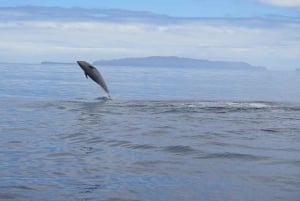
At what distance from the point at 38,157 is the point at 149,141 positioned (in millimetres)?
3641

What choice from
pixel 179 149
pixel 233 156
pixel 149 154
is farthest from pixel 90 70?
pixel 233 156

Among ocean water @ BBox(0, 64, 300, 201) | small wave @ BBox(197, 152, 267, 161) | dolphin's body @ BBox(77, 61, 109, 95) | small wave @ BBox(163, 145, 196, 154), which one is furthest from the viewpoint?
dolphin's body @ BBox(77, 61, 109, 95)

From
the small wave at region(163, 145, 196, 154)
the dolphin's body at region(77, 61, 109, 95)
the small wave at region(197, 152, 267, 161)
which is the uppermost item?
the dolphin's body at region(77, 61, 109, 95)

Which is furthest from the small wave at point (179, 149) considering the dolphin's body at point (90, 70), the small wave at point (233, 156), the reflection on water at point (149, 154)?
the dolphin's body at point (90, 70)

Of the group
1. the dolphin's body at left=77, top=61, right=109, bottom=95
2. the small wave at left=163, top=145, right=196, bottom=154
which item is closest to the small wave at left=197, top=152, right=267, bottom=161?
the small wave at left=163, top=145, right=196, bottom=154

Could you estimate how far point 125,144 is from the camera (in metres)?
13.3

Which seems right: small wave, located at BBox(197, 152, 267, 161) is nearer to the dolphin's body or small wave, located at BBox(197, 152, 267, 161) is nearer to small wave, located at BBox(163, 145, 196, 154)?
small wave, located at BBox(163, 145, 196, 154)

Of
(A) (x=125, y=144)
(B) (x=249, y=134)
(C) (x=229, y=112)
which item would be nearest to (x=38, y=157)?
(A) (x=125, y=144)

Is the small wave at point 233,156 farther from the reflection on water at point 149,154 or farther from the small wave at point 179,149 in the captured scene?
the small wave at point 179,149

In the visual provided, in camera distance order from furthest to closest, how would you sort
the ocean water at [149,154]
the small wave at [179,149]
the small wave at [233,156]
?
the small wave at [179,149]
the small wave at [233,156]
the ocean water at [149,154]

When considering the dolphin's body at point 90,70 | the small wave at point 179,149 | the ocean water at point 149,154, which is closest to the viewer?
the ocean water at point 149,154

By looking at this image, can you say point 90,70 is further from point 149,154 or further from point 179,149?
point 149,154

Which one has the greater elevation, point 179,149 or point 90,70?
point 90,70

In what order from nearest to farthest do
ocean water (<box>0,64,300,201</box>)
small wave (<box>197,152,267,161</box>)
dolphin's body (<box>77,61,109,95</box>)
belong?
1. ocean water (<box>0,64,300,201</box>)
2. small wave (<box>197,152,267,161</box>)
3. dolphin's body (<box>77,61,109,95</box>)
